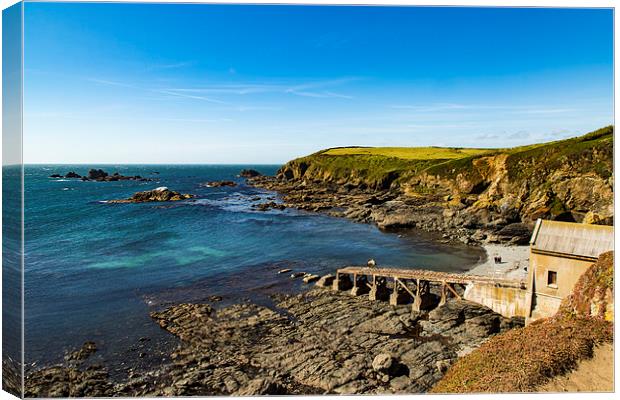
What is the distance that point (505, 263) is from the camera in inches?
1346

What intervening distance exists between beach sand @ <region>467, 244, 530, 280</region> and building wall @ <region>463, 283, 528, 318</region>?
19.7ft

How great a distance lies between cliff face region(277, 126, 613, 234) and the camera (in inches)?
1635

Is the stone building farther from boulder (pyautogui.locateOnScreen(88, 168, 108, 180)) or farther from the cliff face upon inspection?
boulder (pyautogui.locateOnScreen(88, 168, 108, 180))

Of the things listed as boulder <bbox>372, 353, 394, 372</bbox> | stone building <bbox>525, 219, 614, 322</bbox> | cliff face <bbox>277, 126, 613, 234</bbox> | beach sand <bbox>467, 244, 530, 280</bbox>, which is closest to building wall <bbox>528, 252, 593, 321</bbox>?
stone building <bbox>525, 219, 614, 322</bbox>

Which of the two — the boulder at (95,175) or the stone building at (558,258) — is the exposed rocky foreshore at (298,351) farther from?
the boulder at (95,175)

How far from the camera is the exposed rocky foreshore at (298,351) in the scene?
16.1 meters

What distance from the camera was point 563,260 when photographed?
17.8m

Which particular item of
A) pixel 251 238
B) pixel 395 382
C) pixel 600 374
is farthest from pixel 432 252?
pixel 600 374

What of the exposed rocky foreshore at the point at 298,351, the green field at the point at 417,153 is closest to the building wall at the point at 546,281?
the exposed rocky foreshore at the point at 298,351

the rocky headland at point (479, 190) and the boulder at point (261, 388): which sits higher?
the rocky headland at point (479, 190)

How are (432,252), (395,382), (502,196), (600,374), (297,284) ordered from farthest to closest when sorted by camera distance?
1. (502,196)
2. (432,252)
3. (297,284)
4. (395,382)
5. (600,374)

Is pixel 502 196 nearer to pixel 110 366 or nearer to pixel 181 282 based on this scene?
pixel 181 282

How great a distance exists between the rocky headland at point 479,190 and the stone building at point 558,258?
18.7 meters

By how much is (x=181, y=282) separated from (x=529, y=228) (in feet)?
114
